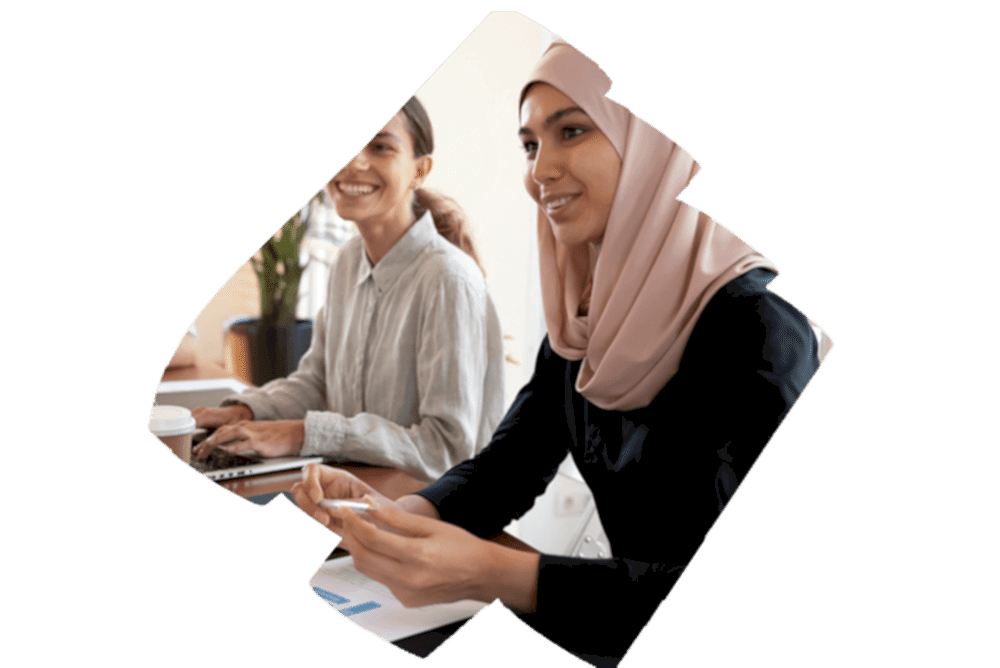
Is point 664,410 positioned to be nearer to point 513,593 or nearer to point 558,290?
point 558,290

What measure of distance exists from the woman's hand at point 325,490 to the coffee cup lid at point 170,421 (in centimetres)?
43

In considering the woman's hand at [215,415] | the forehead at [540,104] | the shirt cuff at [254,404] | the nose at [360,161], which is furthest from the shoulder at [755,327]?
the woman's hand at [215,415]

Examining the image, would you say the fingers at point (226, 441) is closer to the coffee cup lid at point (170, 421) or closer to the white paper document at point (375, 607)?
the coffee cup lid at point (170, 421)

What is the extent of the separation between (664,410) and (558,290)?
0.47 meters

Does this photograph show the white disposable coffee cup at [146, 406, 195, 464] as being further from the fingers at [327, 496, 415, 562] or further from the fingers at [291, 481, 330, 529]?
the fingers at [327, 496, 415, 562]

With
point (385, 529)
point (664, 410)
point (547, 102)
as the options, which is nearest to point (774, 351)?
point (664, 410)

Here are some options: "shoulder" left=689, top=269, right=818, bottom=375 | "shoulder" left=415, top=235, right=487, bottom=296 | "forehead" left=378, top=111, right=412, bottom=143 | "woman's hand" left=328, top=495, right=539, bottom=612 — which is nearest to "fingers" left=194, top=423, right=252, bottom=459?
"woman's hand" left=328, top=495, right=539, bottom=612

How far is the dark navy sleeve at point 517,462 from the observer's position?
8.13ft

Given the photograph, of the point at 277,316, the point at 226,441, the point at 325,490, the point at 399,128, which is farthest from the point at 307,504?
the point at 399,128

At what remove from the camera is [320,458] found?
2725 millimetres

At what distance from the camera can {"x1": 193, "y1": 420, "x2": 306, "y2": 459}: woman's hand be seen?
108 inches

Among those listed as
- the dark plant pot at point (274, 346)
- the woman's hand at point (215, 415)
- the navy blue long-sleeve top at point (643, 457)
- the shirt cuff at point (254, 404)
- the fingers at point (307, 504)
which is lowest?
the fingers at point (307, 504)

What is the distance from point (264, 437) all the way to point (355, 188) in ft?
2.89

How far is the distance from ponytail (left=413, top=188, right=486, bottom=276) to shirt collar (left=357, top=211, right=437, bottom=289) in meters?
0.02
